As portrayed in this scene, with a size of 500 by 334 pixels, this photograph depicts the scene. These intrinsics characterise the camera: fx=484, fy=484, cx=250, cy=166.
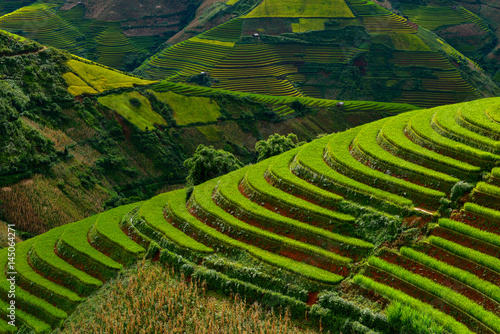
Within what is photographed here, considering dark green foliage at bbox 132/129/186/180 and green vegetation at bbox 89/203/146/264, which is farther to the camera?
dark green foliage at bbox 132/129/186/180

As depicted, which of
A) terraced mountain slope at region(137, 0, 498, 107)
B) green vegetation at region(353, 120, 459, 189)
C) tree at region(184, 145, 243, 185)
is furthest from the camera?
terraced mountain slope at region(137, 0, 498, 107)

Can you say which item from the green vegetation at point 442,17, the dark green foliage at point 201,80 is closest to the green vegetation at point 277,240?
the dark green foliage at point 201,80

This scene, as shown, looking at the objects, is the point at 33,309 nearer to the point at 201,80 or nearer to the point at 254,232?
the point at 254,232

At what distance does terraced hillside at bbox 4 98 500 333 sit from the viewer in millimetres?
20433

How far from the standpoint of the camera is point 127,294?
80.4 ft

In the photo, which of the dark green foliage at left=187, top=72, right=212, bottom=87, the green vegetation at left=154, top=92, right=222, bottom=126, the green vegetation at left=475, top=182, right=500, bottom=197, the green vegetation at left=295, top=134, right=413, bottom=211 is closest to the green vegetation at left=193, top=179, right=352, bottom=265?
the green vegetation at left=295, top=134, right=413, bottom=211

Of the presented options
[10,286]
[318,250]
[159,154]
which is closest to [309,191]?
[318,250]

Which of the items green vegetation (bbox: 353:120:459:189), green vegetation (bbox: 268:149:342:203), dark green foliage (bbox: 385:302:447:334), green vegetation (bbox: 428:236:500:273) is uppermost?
green vegetation (bbox: 353:120:459:189)

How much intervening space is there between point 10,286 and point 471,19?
119322 millimetres

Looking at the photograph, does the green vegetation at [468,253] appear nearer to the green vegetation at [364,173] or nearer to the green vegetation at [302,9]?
the green vegetation at [364,173]

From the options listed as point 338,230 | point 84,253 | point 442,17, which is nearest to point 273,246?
point 338,230

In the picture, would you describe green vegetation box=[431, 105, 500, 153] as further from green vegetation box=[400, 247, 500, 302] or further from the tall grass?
the tall grass

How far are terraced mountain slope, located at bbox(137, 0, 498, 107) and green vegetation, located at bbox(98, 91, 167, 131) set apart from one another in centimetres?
2264

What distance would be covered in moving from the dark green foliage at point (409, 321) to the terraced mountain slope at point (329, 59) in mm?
69578
